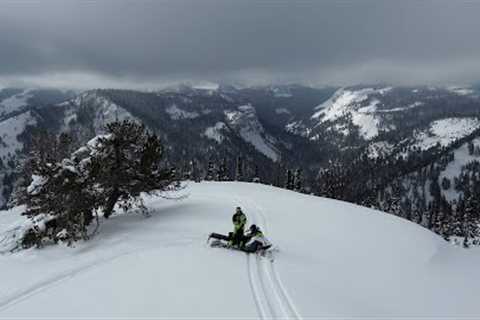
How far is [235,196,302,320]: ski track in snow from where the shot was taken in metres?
11.8

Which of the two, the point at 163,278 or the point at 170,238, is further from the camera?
the point at 170,238

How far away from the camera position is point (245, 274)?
1537cm

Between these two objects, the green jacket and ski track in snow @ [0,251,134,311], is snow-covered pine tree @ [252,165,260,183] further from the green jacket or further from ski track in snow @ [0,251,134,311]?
ski track in snow @ [0,251,134,311]

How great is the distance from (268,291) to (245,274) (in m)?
1.97

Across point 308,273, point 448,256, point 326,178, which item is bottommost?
point 326,178

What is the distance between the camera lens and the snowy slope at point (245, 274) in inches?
486

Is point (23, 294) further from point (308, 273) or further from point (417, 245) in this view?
point (417, 245)

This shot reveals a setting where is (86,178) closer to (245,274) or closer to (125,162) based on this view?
(125,162)

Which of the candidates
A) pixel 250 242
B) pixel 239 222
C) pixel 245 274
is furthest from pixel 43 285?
pixel 250 242

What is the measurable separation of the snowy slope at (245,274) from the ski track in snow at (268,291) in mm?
40

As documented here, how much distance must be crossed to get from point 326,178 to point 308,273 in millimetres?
80172

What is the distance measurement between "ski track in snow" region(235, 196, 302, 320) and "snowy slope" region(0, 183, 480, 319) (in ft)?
0.13

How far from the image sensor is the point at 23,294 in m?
13.4

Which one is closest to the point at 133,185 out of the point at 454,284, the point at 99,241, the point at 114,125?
the point at 114,125
